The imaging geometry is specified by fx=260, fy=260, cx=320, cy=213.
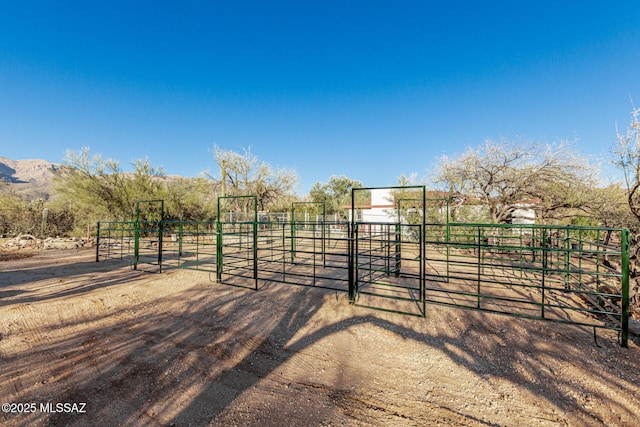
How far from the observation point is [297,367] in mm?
2877

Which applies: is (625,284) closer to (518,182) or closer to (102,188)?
(518,182)

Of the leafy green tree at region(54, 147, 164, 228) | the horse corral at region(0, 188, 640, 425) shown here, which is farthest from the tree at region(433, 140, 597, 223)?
the leafy green tree at region(54, 147, 164, 228)

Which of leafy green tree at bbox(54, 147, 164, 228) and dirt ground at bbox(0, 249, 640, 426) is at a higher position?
leafy green tree at bbox(54, 147, 164, 228)

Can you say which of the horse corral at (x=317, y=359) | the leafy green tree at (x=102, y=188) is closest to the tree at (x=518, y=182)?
the horse corral at (x=317, y=359)

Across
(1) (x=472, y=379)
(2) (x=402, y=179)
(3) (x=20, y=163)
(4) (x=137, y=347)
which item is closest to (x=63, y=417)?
(4) (x=137, y=347)

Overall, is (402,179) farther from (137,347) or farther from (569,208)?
(137,347)

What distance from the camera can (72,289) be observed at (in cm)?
574

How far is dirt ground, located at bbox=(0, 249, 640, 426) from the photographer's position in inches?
86.4

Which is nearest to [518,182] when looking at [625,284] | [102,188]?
[625,284]

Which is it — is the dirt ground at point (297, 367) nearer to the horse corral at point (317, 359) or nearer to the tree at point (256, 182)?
the horse corral at point (317, 359)

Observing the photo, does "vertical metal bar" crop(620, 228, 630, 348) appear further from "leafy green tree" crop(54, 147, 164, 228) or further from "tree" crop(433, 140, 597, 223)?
"leafy green tree" crop(54, 147, 164, 228)

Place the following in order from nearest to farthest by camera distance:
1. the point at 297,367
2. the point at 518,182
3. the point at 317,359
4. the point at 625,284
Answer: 1. the point at 297,367
2. the point at 317,359
3. the point at 625,284
4. the point at 518,182

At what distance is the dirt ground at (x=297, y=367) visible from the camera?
2195 mm

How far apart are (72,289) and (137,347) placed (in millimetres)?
3994
